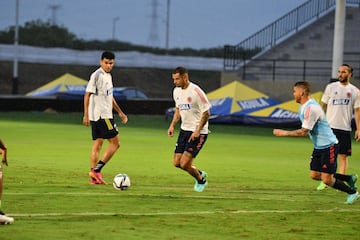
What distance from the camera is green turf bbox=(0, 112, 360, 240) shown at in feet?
38.6

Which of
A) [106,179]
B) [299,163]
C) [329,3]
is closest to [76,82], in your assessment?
[329,3]

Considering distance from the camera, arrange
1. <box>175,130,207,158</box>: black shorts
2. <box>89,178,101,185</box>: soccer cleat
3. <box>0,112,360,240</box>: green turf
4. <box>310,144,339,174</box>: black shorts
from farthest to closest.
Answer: <box>89,178,101,185</box>: soccer cleat
<box>175,130,207,158</box>: black shorts
<box>310,144,339,174</box>: black shorts
<box>0,112,360,240</box>: green turf

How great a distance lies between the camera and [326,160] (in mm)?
14703

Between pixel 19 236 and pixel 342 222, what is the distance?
14.0 feet

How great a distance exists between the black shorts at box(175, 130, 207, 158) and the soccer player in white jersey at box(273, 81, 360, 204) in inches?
91.7

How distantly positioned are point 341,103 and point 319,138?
3447 mm

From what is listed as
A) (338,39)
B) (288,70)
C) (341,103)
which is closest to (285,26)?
(288,70)

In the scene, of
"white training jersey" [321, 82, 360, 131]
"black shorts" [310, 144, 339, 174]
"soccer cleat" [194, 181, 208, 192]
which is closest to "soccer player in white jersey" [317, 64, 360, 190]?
"white training jersey" [321, 82, 360, 131]

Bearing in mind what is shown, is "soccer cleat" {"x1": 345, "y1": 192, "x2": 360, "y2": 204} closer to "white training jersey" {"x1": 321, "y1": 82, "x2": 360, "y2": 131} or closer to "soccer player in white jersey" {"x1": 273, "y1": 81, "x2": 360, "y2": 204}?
"soccer player in white jersey" {"x1": 273, "y1": 81, "x2": 360, "y2": 204}

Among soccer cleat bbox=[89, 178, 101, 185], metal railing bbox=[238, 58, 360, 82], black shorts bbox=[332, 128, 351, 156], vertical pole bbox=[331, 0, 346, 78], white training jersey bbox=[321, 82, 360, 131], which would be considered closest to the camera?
soccer cleat bbox=[89, 178, 101, 185]

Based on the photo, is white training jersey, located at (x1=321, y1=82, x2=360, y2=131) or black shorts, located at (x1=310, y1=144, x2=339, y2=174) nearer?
black shorts, located at (x1=310, y1=144, x2=339, y2=174)

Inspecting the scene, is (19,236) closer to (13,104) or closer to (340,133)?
(340,133)

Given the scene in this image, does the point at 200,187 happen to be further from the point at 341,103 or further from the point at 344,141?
the point at 341,103

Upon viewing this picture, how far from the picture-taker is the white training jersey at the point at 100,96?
17688 millimetres
